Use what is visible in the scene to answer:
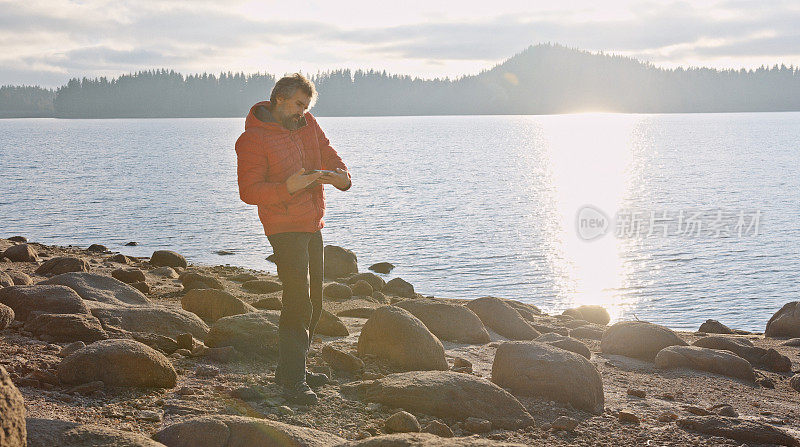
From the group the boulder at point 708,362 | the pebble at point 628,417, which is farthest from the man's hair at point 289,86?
the boulder at point 708,362

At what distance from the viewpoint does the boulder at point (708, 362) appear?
10.1m

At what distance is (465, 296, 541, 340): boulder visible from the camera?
1204 cm

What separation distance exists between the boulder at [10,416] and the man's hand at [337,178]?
2694mm

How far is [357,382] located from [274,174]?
7.90ft

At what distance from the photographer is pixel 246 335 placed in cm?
801

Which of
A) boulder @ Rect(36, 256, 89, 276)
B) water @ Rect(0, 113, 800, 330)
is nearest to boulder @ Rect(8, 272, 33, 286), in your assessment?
boulder @ Rect(36, 256, 89, 276)

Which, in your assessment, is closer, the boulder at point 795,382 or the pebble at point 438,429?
the pebble at point 438,429

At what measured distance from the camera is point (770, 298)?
20.7m

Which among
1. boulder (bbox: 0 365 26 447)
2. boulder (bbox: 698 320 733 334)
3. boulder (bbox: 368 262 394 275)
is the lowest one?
boulder (bbox: 368 262 394 275)

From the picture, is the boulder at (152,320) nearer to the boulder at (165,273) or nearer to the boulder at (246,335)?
the boulder at (246,335)

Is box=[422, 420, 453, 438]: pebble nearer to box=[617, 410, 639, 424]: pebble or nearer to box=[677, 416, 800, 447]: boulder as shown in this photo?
box=[617, 410, 639, 424]: pebble

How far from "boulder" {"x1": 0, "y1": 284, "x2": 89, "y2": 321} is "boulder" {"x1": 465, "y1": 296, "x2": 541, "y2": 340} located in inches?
252

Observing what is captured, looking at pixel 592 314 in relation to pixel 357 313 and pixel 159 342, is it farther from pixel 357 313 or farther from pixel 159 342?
pixel 159 342

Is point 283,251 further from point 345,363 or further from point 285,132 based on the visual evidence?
point 345,363
